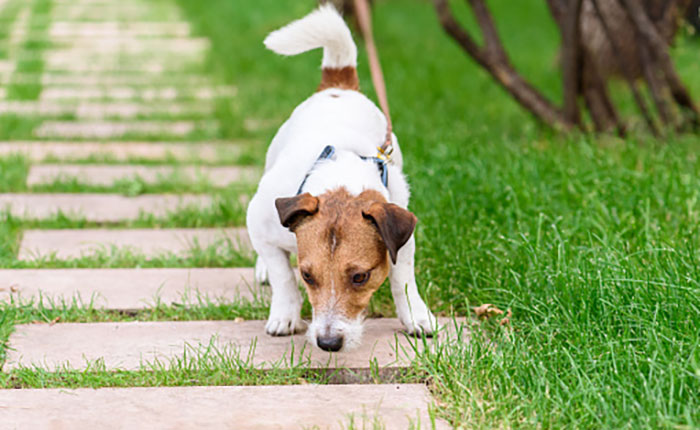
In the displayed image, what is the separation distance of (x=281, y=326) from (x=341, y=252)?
0.55 meters

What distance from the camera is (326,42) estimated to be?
13.2 ft

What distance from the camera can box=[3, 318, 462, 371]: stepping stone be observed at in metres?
3.04

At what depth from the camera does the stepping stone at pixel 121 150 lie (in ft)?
19.4

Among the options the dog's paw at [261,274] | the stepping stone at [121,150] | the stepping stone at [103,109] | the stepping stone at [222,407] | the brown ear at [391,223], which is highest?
the stepping stone at [103,109]

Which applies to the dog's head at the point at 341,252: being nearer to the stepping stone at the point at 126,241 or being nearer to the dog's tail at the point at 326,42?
the dog's tail at the point at 326,42

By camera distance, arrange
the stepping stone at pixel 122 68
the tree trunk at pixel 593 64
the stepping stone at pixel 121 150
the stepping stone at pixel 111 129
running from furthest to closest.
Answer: the stepping stone at pixel 122 68, the stepping stone at pixel 111 129, the stepping stone at pixel 121 150, the tree trunk at pixel 593 64

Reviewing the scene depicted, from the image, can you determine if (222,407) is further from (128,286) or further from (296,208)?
(128,286)

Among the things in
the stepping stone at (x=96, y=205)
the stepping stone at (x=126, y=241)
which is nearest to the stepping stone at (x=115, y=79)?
the stepping stone at (x=96, y=205)

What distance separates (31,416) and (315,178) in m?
1.30

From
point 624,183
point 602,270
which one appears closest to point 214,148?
point 624,183

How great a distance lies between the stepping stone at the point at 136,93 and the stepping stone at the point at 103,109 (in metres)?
0.19

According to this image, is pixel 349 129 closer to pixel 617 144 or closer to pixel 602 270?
pixel 602 270

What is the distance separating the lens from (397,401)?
2752mm

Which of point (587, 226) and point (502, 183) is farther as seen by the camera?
point (502, 183)
